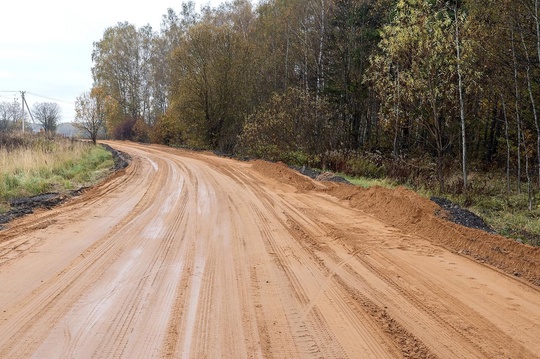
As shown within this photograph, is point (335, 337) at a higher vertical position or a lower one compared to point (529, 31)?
lower

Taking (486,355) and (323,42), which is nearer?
(486,355)

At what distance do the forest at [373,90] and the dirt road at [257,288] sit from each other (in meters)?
6.33

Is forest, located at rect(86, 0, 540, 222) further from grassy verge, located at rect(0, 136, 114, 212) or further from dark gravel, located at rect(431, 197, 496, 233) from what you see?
grassy verge, located at rect(0, 136, 114, 212)

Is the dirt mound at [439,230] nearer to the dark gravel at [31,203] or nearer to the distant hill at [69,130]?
the dark gravel at [31,203]

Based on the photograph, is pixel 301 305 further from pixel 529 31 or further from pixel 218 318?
pixel 529 31

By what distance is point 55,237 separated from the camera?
6316 millimetres

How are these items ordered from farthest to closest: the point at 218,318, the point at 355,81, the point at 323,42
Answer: the point at 323,42 → the point at 355,81 → the point at 218,318

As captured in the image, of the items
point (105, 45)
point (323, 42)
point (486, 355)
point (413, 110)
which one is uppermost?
point (105, 45)

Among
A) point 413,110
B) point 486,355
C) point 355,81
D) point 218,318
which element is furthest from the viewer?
point 355,81

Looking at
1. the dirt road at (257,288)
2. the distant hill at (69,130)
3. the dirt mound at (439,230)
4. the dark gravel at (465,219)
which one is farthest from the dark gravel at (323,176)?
the distant hill at (69,130)

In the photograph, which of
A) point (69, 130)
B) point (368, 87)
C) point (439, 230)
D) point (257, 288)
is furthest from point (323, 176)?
point (69, 130)

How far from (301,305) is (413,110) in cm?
1167

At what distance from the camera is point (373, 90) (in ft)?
69.1

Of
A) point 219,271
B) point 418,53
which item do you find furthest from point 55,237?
point 418,53
